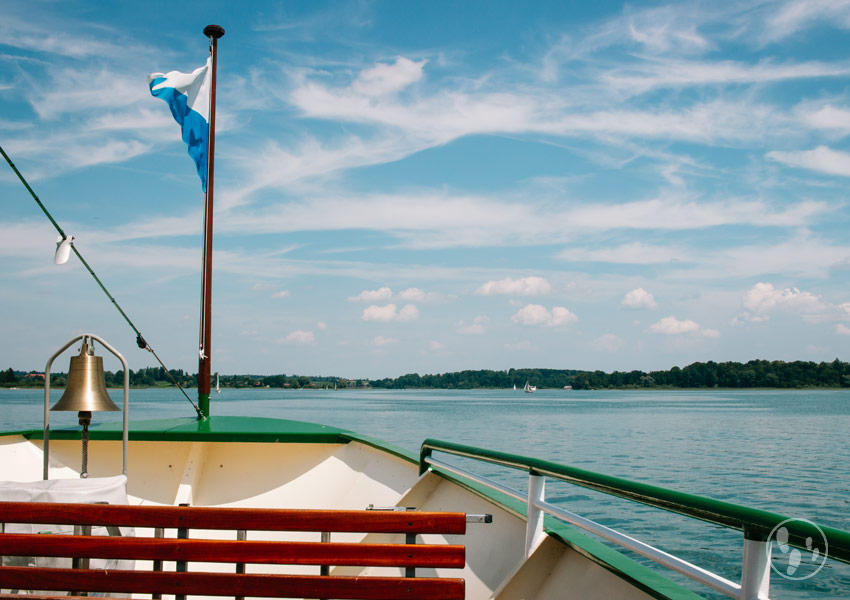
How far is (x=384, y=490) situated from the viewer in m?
5.50

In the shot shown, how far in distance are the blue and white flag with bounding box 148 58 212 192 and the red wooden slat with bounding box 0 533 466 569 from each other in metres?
6.47

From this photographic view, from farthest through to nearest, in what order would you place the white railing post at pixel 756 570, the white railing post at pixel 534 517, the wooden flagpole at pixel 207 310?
the wooden flagpole at pixel 207 310, the white railing post at pixel 534 517, the white railing post at pixel 756 570

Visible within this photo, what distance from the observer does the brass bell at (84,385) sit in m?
4.13

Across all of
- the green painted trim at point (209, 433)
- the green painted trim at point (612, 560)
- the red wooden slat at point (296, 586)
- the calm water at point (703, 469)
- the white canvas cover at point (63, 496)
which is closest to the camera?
the red wooden slat at point (296, 586)

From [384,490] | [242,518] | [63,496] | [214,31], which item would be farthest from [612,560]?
[214,31]

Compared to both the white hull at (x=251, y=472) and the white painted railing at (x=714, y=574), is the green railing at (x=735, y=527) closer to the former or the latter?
the white painted railing at (x=714, y=574)

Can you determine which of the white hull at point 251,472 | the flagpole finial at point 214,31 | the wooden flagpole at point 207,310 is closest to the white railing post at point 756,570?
the white hull at point 251,472

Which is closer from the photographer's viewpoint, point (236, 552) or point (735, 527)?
point (735, 527)

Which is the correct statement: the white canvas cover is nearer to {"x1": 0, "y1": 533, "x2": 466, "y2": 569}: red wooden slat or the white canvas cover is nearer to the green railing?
{"x1": 0, "y1": 533, "x2": 466, "y2": 569}: red wooden slat

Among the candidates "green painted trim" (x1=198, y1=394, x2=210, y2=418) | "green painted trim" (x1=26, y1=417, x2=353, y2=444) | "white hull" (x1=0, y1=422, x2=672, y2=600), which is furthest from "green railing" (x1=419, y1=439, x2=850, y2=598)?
"green painted trim" (x1=198, y1=394, x2=210, y2=418)

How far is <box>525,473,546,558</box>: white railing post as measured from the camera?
3051 millimetres

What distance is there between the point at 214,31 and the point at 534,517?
7326mm

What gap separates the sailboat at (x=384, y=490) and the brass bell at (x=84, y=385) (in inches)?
1.1

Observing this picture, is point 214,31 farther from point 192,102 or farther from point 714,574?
point 714,574
